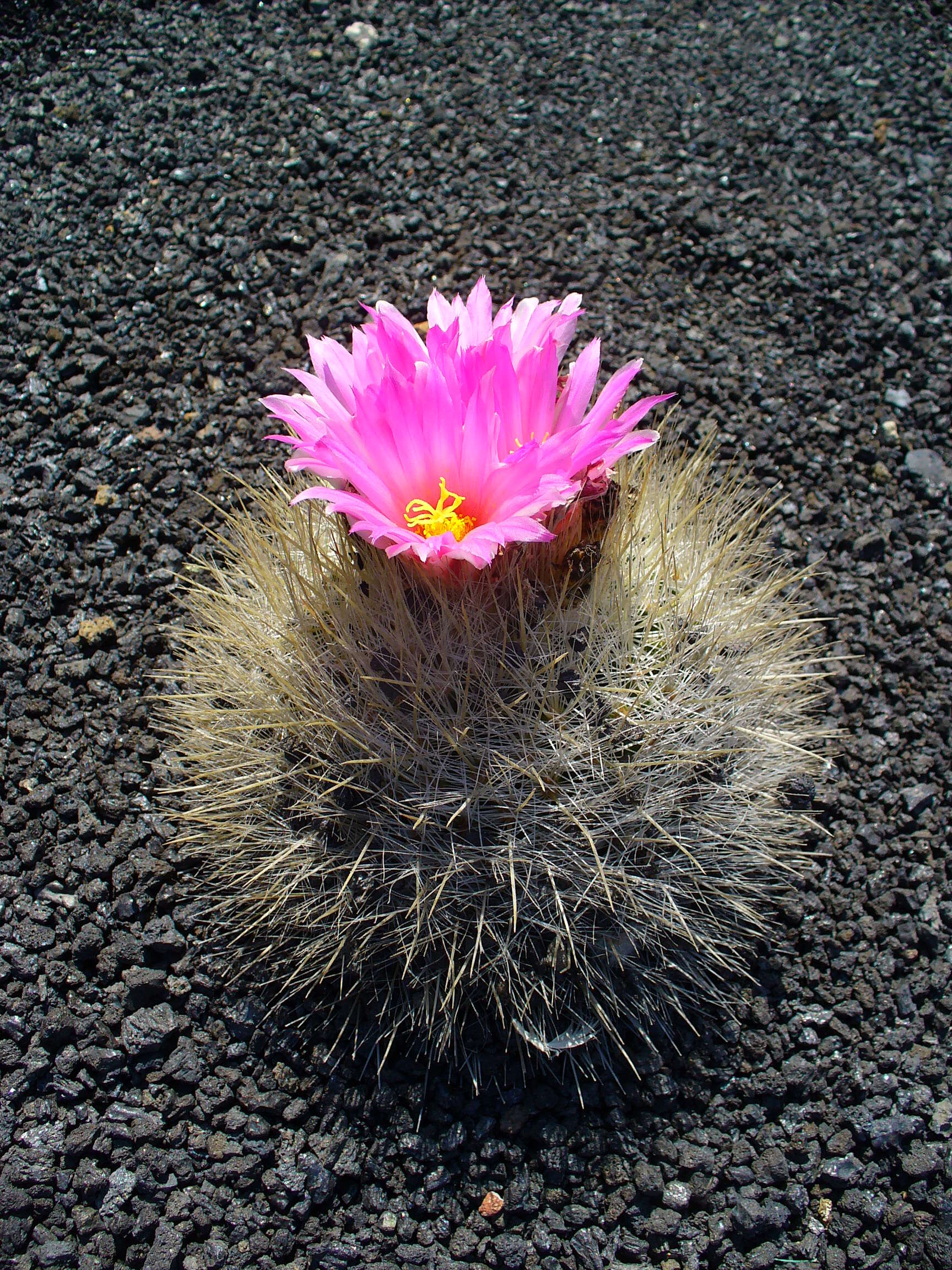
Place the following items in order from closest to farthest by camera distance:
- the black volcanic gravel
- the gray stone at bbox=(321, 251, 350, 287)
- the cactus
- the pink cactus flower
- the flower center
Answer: the pink cactus flower → the flower center → the cactus → the black volcanic gravel → the gray stone at bbox=(321, 251, 350, 287)

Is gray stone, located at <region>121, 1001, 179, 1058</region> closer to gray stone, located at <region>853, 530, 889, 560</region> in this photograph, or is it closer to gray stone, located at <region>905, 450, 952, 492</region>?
gray stone, located at <region>853, 530, 889, 560</region>

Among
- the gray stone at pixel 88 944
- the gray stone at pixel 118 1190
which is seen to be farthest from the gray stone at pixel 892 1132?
the gray stone at pixel 88 944

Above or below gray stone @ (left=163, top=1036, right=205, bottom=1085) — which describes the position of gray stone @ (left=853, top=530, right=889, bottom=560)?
above

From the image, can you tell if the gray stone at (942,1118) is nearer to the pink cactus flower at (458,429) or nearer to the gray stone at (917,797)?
the gray stone at (917,797)

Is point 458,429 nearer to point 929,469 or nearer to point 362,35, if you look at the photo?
point 929,469

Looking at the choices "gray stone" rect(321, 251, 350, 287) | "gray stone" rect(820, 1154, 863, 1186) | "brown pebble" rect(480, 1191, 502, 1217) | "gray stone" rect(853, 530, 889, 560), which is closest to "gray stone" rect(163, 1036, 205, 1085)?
"brown pebble" rect(480, 1191, 502, 1217)

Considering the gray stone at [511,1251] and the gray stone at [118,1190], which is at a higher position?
the gray stone at [118,1190]
